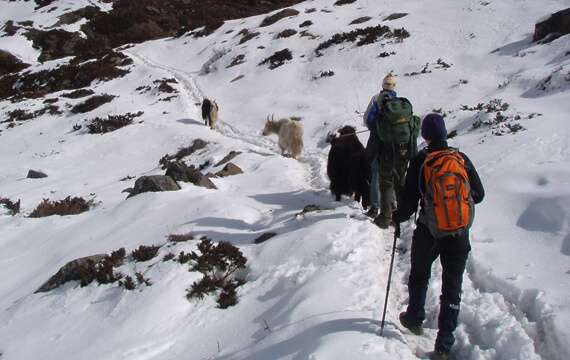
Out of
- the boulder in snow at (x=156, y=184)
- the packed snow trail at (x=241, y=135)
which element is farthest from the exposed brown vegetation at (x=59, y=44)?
the boulder in snow at (x=156, y=184)

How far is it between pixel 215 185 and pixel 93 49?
30.7 m

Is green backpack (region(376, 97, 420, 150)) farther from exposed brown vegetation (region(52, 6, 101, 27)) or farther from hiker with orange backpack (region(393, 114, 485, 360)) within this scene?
exposed brown vegetation (region(52, 6, 101, 27))

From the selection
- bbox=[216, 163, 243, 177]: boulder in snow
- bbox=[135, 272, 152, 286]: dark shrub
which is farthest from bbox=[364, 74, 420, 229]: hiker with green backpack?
bbox=[216, 163, 243, 177]: boulder in snow

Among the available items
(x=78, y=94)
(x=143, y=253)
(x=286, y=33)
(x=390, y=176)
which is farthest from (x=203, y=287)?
(x=78, y=94)

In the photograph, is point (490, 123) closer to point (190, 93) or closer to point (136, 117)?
point (136, 117)

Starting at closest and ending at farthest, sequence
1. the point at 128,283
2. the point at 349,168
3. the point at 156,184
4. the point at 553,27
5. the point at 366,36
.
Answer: the point at 128,283 < the point at 349,168 < the point at 156,184 < the point at 553,27 < the point at 366,36

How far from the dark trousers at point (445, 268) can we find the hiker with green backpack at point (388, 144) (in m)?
1.08

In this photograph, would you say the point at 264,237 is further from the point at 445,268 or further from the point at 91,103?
the point at 91,103

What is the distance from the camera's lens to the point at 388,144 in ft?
16.5

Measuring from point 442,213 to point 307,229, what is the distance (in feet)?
8.46

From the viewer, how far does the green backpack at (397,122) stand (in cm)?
470

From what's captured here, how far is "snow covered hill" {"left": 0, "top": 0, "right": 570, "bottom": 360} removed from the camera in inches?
144

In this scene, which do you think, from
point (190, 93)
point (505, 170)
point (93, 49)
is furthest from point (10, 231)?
point (93, 49)

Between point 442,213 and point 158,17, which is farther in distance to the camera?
point 158,17
